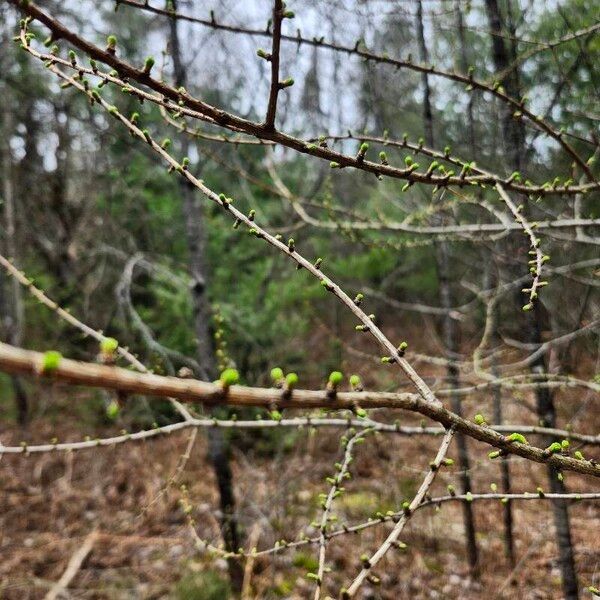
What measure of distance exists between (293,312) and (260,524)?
380 centimetres

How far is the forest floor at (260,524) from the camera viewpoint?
4.38 m

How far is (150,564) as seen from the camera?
4.72m

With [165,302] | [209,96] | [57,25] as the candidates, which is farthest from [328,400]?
[209,96]

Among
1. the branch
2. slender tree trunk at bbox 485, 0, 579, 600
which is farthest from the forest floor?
the branch

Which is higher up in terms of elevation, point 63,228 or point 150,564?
point 63,228

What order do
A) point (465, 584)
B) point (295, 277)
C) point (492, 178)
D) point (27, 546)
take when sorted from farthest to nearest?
point (295, 277) → point (27, 546) → point (465, 584) → point (492, 178)

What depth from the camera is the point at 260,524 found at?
473 centimetres

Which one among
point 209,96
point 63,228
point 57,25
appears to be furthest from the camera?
point 63,228

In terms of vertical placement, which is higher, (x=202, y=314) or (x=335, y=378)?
(x=202, y=314)

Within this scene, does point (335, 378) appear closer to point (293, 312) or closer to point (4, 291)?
point (293, 312)

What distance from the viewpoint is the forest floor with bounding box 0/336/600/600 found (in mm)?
4383

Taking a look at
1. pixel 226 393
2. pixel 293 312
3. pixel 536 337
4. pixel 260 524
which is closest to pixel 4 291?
pixel 293 312

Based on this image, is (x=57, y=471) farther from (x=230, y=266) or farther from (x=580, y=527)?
(x=580, y=527)

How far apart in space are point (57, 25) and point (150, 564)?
202 inches
